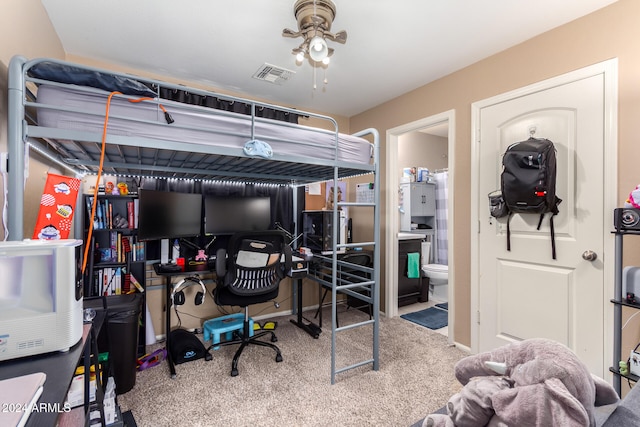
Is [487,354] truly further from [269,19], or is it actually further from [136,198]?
[136,198]

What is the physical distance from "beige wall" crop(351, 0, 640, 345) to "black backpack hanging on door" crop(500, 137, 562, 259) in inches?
13.8

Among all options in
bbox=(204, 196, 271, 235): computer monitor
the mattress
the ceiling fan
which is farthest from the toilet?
the ceiling fan

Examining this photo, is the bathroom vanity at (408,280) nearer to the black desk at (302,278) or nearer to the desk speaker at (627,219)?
the black desk at (302,278)

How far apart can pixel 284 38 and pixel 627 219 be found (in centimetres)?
245

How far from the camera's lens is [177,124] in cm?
159

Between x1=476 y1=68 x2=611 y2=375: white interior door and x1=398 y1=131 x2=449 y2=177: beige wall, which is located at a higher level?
x1=398 y1=131 x2=449 y2=177: beige wall

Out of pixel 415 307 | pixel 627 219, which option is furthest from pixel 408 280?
pixel 627 219

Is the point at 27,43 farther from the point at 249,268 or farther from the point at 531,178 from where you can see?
the point at 531,178

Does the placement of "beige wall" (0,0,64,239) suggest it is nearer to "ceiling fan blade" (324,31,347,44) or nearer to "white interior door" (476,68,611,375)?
"ceiling fan blade" (324,31,347,44)

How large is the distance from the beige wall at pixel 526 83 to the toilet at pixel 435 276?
129cm

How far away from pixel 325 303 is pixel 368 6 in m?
3.21

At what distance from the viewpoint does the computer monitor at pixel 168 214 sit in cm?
234

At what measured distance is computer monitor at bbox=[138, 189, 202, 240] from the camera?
234 centimetres

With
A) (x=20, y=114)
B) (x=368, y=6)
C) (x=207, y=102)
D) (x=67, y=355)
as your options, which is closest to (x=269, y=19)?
(x=368, y=6)
